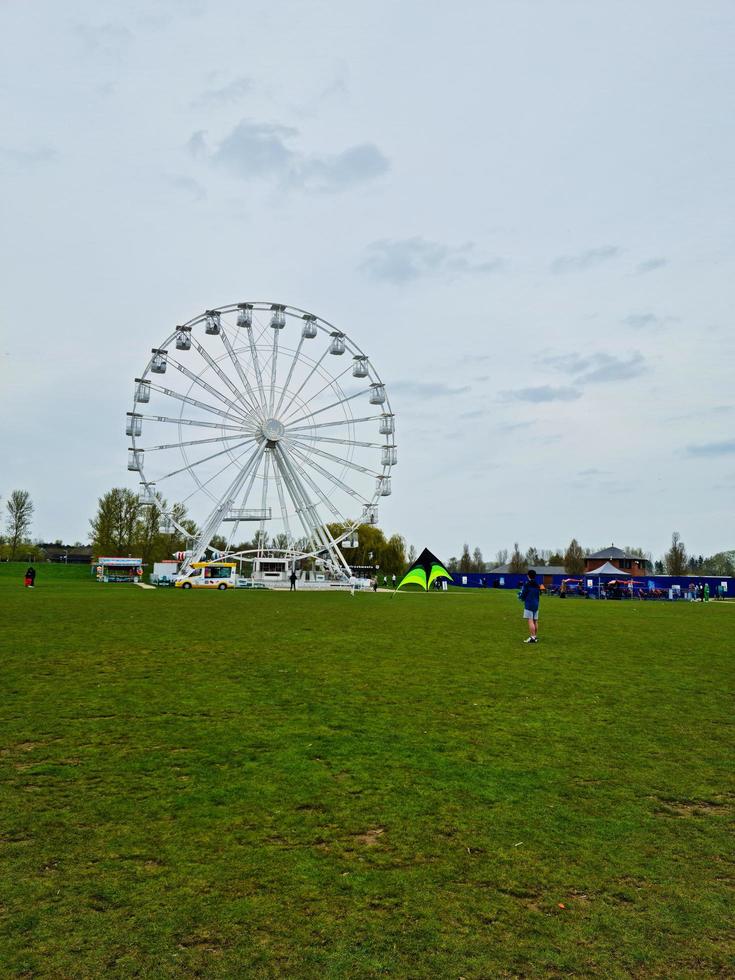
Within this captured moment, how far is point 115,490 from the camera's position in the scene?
9106cm

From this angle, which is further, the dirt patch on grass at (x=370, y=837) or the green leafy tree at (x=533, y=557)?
the green leafy tree at (x=533, y=557)

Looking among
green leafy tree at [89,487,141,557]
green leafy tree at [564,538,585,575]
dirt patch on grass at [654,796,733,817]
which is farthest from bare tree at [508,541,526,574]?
dirt patch on grass at [654,796,733,817]

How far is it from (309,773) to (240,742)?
4.36 feet

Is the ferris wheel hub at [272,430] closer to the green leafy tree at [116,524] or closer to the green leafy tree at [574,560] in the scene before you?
the green leafy tree at [116,524]

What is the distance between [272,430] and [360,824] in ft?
155

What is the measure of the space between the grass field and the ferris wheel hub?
39.6 m

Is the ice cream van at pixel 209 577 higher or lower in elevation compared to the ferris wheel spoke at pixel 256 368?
lower

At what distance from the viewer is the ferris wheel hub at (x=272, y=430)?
169ft

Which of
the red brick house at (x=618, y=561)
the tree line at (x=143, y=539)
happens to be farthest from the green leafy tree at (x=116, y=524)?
the red brick house at (x=618, y=561)

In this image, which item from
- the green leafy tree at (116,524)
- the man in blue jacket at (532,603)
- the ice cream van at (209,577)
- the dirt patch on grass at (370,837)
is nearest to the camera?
the dirt patch on grass at (370,837)

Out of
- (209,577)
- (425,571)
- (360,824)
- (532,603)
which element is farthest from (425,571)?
(360,824)

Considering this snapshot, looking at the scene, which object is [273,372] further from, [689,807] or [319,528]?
[689,807]

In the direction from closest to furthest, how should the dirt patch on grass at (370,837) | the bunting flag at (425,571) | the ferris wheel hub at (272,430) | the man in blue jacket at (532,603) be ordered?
the dirt patch on grass at (370,837)
the man in blue jacket at (532,603)
the bunting flag at (425,571)
the ferris wheel hub at (272,430)

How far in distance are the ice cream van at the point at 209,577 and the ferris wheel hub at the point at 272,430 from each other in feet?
39.1
